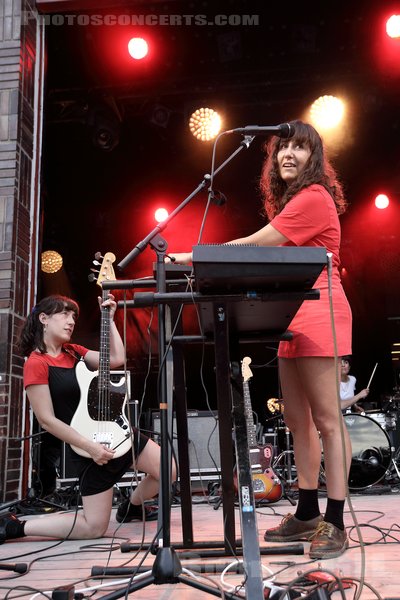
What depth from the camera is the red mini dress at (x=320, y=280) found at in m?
2.13

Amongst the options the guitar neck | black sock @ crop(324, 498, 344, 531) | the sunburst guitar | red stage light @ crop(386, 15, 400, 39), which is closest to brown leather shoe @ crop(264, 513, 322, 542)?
black sock @ crop(324, 498, 344, 531)

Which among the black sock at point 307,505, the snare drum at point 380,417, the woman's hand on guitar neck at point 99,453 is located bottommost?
the black sock at point 307,505

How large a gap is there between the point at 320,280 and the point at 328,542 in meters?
1.00

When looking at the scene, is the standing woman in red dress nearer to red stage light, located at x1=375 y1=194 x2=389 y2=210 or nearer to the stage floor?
the stage floor

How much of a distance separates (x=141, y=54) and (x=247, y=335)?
4.99 metres

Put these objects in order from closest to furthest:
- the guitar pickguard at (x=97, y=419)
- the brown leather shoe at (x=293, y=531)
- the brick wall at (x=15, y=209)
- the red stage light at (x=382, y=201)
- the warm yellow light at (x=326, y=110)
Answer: the brown leather shoe at (x=293, y=531) < the guitar pickguard at (x=97, y=419) < the brick wall at (x=15, y=209) < the warm yellow light at (x=326, y=110) < the red stage light at (x=382, y=201)

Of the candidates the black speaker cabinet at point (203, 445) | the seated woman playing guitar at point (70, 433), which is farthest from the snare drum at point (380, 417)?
the seated woman playing guitar at point (70, 433)

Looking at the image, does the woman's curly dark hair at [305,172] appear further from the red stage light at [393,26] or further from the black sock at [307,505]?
the red stage light at [393,26]

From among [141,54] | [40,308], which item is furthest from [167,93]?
[40,308]

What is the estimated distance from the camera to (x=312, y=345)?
2219 millimetres

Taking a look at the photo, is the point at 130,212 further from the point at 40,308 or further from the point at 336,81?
the point at 40,308

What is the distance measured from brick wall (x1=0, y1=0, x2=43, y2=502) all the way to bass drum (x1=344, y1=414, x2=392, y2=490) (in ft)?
10.5

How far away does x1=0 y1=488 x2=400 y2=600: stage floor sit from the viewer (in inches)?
69.0

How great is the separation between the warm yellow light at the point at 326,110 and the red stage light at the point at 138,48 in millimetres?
Answer: 2180
